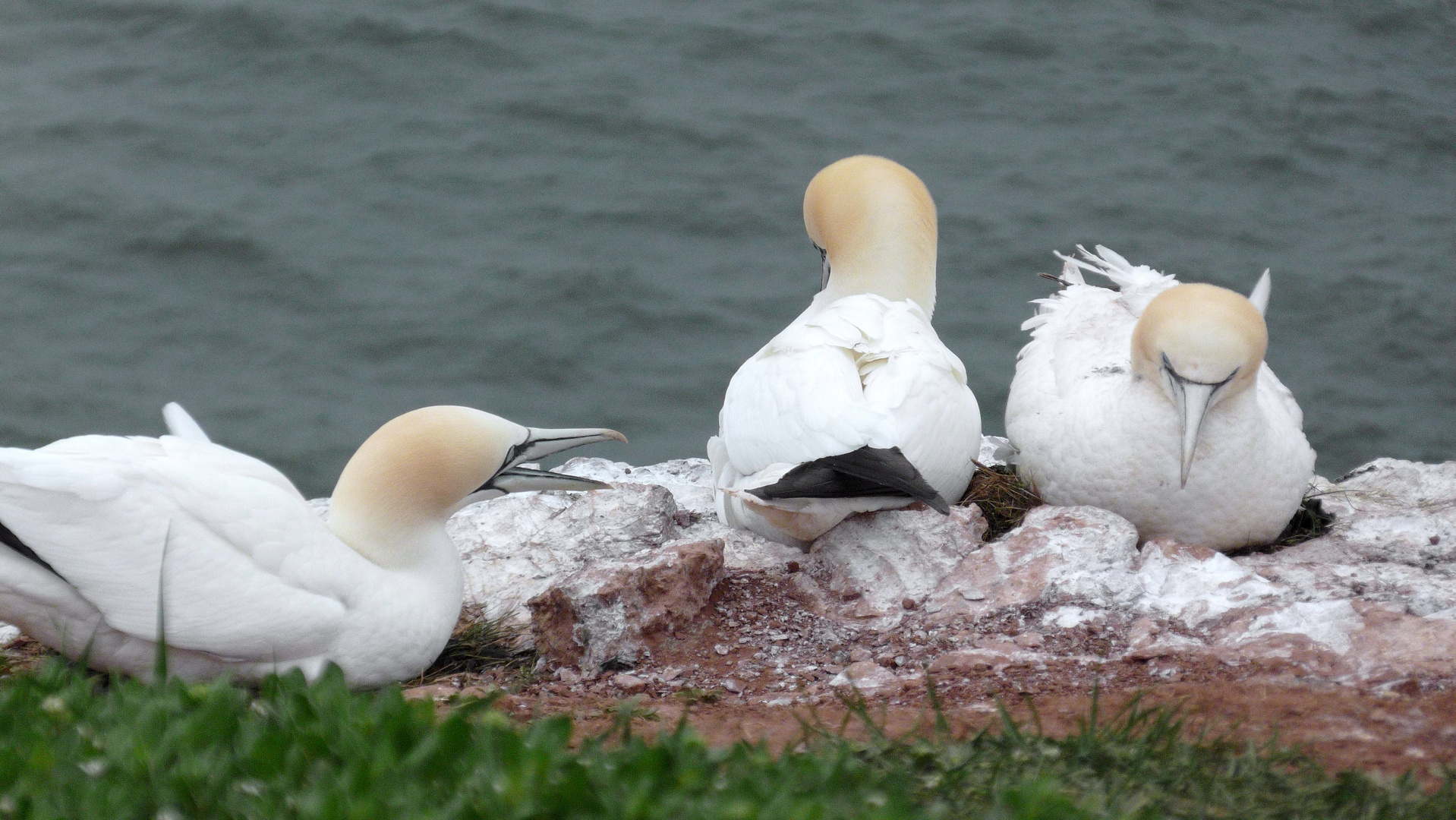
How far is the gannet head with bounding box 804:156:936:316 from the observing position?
181 inches

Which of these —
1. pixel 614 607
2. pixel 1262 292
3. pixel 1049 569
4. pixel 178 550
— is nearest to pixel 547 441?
pixel 614 607

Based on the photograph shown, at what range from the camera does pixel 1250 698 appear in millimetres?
2648

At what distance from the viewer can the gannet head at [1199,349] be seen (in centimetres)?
355

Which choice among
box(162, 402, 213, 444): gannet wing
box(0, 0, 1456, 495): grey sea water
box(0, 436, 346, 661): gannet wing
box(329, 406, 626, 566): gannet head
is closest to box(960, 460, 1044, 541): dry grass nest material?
box(329, 406, 626, 566): gannet head

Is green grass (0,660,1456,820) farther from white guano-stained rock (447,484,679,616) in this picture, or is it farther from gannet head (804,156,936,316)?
gannet head (804,156,936,316)

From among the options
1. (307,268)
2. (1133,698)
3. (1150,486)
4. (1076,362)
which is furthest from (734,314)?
(1133,698)

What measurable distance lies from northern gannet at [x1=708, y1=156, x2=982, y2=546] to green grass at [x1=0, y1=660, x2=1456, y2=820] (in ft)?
3.76

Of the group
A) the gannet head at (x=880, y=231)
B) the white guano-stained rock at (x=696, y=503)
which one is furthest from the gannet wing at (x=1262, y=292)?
→ the white guano-stained rock at (x=696, y=503)

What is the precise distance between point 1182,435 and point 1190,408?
0.08 m

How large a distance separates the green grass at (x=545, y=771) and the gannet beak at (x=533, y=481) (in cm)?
110

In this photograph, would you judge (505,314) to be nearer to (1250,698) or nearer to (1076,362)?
(1076,362)

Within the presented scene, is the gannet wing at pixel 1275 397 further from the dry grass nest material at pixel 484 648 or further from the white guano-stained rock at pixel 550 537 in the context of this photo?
the dry grass nest material at pixel 484 648

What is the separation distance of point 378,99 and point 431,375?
2544 millimetres

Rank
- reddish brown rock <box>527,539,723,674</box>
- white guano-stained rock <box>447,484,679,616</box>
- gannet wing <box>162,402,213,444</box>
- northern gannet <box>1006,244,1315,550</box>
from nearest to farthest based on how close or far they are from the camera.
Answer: reddish brown rock <box>527,539,723,674</box> → northern gannet <box>1006,244,1315,550</box> → gannet wing <box>162,402,213,444</box> → white guano-stained rock <box>447,484,679,616</box>
